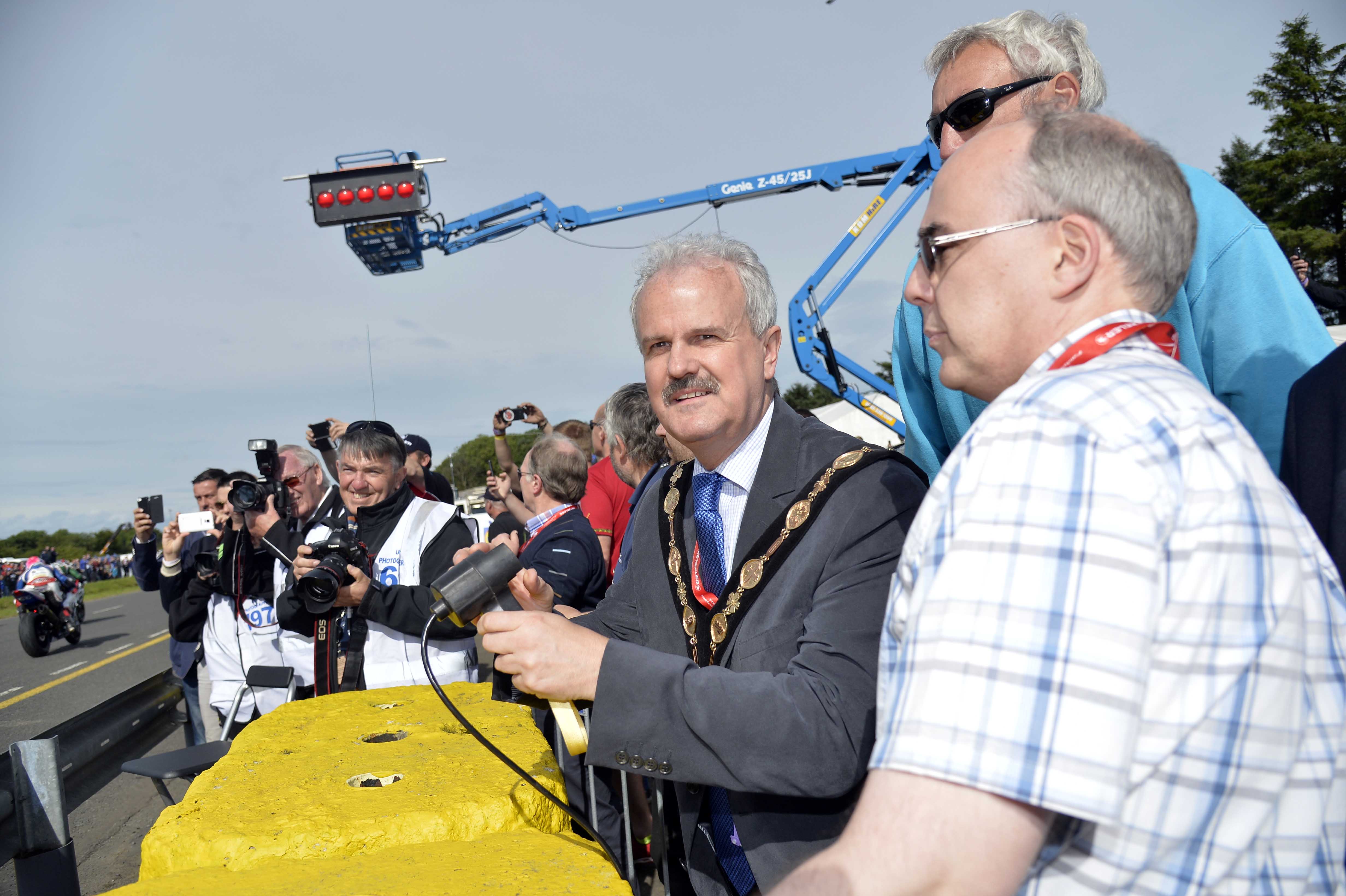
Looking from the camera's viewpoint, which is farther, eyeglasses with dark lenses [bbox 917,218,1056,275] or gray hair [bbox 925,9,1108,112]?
gray hair [bbox 925,9,1108,112]

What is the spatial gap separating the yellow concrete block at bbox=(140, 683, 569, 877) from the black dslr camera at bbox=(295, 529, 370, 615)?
4.33 feet

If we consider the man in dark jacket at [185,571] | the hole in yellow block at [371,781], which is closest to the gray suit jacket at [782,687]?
the hole in yellow block at [371,781]

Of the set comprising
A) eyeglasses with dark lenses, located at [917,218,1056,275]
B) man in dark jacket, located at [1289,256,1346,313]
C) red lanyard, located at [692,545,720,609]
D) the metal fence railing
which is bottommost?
the metal fence railing

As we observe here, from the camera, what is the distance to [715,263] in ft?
6.10

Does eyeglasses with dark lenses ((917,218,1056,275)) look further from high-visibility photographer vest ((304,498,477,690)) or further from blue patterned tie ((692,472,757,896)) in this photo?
high-visibility photographer vest ((304,498,477,690))

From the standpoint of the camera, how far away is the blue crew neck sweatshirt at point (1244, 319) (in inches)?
57.7

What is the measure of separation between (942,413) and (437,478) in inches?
229

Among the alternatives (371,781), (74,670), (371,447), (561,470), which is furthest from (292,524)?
(74,670)

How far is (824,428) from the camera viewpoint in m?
1.84

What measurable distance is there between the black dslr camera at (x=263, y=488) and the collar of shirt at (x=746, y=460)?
3356mm

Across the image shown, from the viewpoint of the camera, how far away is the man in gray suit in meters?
1.31

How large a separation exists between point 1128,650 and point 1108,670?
0.02 metres

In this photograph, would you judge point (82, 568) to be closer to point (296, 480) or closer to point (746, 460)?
point (296, 480)

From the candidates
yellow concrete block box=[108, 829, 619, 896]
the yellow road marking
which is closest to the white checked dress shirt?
yellow concrete block box=[108, 829, 619, 896]
